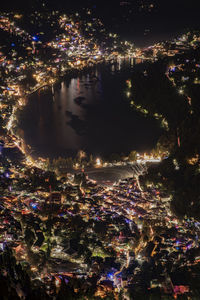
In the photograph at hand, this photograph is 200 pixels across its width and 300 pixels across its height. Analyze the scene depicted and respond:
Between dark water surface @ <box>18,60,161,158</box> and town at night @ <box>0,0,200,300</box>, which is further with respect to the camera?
dark water surface @ <box>18,60,161,158</box>

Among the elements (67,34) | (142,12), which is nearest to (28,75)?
(67,34)

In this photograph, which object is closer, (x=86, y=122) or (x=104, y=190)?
(x=104, y=190)

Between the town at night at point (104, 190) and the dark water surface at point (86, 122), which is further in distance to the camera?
the dark water surface at point (86, 122)

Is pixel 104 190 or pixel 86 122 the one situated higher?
pixel 86 122
